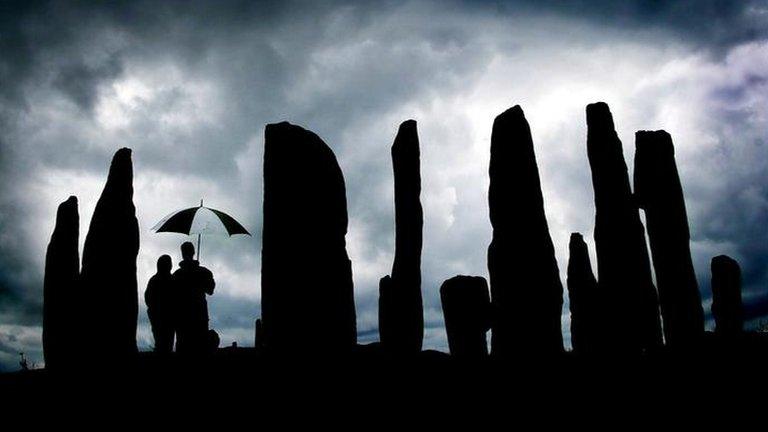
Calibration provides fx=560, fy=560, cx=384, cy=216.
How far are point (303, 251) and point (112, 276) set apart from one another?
506cm

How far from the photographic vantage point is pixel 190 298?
29.1 ft

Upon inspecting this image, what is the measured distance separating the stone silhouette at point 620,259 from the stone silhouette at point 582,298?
897 millimetres

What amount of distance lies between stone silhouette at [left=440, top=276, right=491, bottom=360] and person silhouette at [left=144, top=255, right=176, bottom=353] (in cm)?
576

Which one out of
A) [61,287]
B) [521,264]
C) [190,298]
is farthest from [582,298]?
[61,287]

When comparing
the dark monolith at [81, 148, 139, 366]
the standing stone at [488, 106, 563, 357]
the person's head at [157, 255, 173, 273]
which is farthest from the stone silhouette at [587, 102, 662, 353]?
the dark monolith at [81, 148, 139, 366]

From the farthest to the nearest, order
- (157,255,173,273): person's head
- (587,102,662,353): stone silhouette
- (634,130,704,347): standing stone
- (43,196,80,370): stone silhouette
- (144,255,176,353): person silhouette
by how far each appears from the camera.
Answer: (634,130,704,347): standing stone < (587,102,662,353): stone silhouette < (43,196,80,370): stone silhouette < (157,255,173,273): person's head < (144,255,176,353): person silhouette

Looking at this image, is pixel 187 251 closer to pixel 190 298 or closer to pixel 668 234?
pixel 190 298

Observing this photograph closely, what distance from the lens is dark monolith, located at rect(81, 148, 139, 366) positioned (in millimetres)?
9469

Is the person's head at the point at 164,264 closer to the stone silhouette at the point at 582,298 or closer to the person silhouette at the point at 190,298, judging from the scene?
the person silhouette at the point at 190,298

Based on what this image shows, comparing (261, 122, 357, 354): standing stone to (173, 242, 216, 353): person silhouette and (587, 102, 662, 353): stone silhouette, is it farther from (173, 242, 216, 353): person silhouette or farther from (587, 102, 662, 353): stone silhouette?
(587, 102, 662, 353): stone silhouette

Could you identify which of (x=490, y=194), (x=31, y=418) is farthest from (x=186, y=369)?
(x=490, y=194)

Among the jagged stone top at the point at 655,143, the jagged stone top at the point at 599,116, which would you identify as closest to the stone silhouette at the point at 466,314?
the jagged stone top at the point at 599,116

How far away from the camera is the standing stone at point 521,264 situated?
956 centimetres

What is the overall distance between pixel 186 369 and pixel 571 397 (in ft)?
16.9
